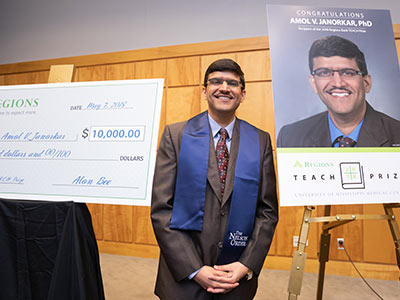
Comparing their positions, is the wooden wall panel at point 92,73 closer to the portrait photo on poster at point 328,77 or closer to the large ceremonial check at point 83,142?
the large ceremonial check at point 83,142

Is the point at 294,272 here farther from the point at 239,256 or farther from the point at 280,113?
the point at 280,113

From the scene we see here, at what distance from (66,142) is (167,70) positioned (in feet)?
8.81

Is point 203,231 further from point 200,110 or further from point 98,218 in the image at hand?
point 98,218

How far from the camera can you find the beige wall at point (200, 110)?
314 cm

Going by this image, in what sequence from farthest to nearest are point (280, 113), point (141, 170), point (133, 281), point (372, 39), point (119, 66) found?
1. point (119, 66)
2. point (133, 281)
3. point (372, 39)
4. point (280, 113)
5. point (141, 170)

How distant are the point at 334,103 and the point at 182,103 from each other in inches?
96.9

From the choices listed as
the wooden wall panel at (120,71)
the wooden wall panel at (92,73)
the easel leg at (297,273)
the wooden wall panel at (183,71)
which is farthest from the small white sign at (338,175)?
the wooden wall panel at (92,73)

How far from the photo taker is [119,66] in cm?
403

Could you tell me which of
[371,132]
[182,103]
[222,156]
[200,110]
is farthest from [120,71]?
[371,132]

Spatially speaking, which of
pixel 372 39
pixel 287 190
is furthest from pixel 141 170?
pixel 372 39

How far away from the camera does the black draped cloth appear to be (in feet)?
4.12

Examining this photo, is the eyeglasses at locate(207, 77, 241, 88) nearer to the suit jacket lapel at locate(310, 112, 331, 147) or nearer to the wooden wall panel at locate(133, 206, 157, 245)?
the suit jacket lapel at locate(310, 112, 331, 147)

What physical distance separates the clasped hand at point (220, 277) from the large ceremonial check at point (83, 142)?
0.40 metres

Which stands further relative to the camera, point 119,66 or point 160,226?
point 119,66
